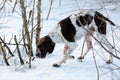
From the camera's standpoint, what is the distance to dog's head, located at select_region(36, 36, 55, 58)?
4758mm

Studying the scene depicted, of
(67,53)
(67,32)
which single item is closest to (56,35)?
(67,32)

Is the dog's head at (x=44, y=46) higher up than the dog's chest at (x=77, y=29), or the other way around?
the dog's chest at (x=77, y=29)

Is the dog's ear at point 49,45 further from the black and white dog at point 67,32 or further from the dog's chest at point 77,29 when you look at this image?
the dog's chest at point 77,29

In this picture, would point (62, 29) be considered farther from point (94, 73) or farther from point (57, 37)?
point (94, 73)

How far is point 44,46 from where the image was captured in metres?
4.76

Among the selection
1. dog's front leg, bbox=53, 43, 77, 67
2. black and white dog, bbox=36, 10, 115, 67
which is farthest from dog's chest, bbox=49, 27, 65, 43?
dog's front leg, bbox=53, 43, 77, 67

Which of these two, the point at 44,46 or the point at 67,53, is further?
the point at 67,53

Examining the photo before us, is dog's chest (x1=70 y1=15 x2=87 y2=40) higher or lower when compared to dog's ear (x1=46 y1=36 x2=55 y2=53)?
higher

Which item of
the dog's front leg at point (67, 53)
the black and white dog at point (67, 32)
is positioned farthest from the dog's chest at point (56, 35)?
the dog's front leg at point (67, 53)

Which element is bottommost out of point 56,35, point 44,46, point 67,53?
point 67,53

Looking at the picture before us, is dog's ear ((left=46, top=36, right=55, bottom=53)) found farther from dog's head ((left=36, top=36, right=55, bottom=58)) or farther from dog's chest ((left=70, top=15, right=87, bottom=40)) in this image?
dog's chest ((left=70, top=15, right=87, bottom=40))

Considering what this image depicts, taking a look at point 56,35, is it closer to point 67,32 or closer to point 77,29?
point 67,32

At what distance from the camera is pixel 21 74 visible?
4.59 metres

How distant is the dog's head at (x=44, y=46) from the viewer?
476 cm
